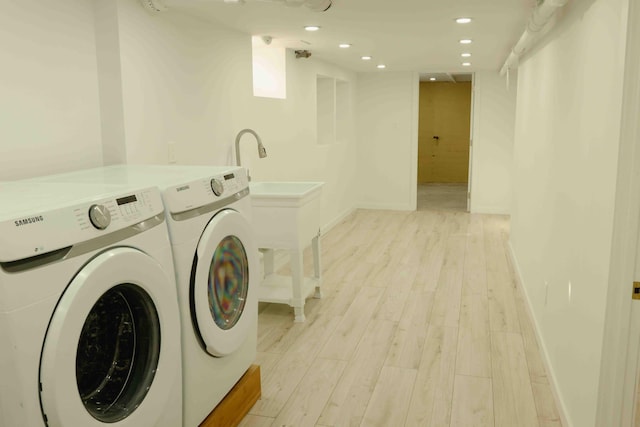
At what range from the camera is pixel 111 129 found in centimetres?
279

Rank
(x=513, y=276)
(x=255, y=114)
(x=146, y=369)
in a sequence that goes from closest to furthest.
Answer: (x=146, y=369) < (x=255, y=114) < (x=513, y=276)

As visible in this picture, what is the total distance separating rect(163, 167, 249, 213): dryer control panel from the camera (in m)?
1.91

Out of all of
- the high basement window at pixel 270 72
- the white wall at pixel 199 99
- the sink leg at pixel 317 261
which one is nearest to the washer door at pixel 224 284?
the white wall at pixel 199 99

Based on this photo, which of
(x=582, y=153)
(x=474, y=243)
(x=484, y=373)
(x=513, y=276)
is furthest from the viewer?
(x=474, y=243)

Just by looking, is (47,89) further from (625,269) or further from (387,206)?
(387,206)

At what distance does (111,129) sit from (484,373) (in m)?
2.33

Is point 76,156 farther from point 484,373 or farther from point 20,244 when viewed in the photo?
point 484,373

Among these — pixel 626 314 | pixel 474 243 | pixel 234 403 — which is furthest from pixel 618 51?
pixel 474 243

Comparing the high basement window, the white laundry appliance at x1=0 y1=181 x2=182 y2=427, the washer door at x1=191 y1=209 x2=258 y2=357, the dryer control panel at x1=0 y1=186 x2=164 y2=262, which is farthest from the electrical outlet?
the high basement window

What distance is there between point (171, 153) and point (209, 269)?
4.33ft

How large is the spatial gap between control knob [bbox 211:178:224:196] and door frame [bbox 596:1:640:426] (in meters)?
1.41

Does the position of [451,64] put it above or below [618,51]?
above

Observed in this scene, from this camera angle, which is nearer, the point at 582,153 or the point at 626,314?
the point at 626,314

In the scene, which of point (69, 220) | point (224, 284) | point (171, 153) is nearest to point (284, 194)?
point (171, 153)
